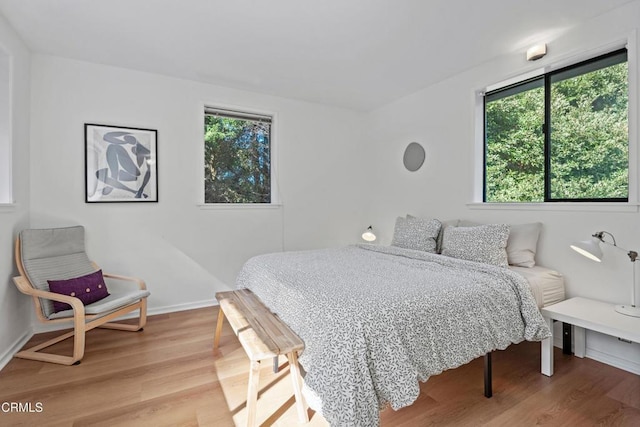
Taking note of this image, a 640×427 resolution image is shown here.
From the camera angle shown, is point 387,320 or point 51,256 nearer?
point 387,320

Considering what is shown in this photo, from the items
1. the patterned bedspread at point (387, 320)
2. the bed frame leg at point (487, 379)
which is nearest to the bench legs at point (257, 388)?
the patterned bedspread at point (387, 320)

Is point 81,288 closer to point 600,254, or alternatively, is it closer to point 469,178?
point 469,178

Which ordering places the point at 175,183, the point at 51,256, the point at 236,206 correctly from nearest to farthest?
the point at 51,256 → the point at 175,183 → the point at 236,206

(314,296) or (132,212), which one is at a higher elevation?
(132,212)

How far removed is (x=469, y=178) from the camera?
3174mm

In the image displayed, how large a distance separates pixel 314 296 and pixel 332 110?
130 inches

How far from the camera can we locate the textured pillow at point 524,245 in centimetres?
254

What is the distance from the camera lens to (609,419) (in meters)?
1.67

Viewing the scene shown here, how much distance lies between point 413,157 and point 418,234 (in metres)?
1.18

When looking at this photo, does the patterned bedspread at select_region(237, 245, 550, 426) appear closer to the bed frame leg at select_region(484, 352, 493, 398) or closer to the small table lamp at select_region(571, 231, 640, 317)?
the bed frame leg at select_region(484, 352, 493, 398)

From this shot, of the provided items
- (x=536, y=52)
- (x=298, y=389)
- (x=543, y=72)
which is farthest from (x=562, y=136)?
(x=298, y=389)

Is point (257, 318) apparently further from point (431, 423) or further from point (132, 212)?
point (132, 212)

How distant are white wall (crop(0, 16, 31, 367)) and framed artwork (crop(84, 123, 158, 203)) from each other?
45 cm

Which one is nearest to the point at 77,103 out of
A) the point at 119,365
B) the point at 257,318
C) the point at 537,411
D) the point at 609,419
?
the point at 119,365
